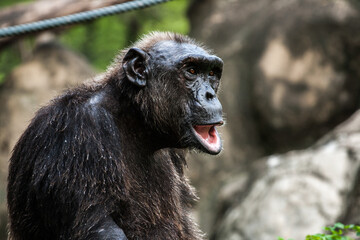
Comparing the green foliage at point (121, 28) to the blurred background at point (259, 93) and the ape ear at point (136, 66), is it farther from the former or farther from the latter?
the ape ear at point (136, 66)

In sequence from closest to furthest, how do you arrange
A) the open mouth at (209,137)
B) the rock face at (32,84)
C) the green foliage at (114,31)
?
the open mouth at (209,137)
the rock face at (32,84)
the green foliage at (114,31)

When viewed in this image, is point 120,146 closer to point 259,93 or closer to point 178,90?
point 178,90

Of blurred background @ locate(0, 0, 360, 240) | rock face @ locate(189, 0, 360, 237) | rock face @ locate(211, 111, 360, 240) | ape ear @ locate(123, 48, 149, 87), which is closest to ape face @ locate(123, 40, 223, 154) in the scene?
ape ear @ locate(123, 48, 149, 87)

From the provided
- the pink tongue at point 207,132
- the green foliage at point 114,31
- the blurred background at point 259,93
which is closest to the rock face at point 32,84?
the blurred background at point 259,93

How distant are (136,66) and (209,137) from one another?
0.84m

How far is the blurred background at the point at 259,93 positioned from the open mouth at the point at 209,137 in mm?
3631

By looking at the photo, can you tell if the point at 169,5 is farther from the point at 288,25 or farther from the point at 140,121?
the point at 140,121

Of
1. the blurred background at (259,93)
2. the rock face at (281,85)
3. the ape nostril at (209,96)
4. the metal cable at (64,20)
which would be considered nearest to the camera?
the ape nostril at (209,96)

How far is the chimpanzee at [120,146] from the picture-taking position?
4676mm

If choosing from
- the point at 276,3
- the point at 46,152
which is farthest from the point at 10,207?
the point at 276,3

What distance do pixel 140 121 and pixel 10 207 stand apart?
4.28 ft

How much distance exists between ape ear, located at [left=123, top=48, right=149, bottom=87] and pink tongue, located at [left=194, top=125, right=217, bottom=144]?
58 cm

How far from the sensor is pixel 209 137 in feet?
16.8

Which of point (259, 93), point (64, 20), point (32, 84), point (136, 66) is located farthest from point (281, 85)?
point (136, 66)
